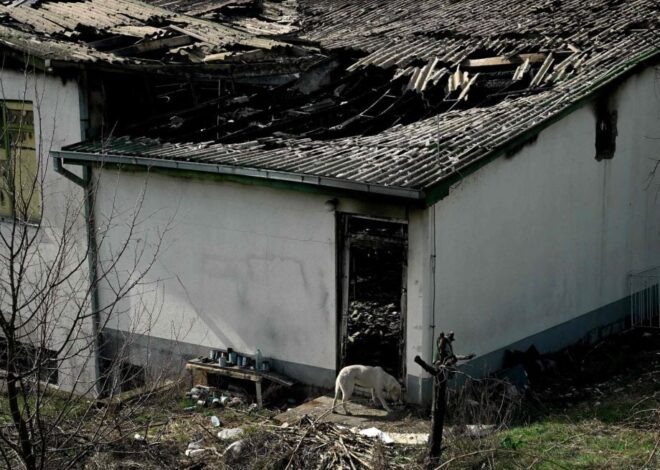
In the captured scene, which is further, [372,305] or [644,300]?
[644,300]

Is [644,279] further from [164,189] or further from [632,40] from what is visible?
[164,189]

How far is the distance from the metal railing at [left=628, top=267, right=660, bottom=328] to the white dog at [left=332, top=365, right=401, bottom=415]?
5.31m

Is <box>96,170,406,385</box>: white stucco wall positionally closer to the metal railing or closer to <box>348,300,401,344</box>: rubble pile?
<box>348,300,401,344</box>: rubble pile

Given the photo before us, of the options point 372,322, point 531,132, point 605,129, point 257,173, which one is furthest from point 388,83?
point 372,322

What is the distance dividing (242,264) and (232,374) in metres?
1.32

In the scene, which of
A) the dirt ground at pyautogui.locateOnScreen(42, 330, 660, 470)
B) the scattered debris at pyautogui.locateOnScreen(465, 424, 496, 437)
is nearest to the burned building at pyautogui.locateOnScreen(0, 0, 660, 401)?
the dirt ground at pyautogui.locateOnScreen(42, 330, 660, 470)

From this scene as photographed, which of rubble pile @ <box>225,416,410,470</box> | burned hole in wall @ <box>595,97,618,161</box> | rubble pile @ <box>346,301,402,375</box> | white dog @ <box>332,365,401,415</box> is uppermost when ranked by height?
burned hole in wall @ <box>595,97,618,161</box>

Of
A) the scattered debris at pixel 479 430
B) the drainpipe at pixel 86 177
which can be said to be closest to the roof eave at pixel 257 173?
the drainpipe at pixel 86 177

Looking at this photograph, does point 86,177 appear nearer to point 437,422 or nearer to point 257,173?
point 257,173

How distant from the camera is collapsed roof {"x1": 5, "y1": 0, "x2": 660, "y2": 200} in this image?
1151cm

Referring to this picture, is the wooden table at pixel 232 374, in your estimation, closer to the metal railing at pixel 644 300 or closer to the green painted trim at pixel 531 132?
the green painted trim at pixel 531 132

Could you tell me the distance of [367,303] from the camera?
444 inches

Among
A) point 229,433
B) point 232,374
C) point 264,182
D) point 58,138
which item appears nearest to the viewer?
point 229,433

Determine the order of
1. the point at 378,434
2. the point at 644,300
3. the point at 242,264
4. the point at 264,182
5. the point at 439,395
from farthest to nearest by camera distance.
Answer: the point at 644,300
the point at 242,264
the point at 264,182
the point at 378,434
the point at 439,395
